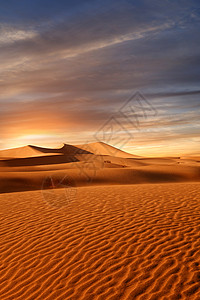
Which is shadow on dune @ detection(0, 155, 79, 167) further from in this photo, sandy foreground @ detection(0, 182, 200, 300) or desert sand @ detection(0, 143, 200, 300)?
sandy foreground @ detection(0, 182, 200, 300)

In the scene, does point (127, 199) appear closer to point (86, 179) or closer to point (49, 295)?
point (49, 295)

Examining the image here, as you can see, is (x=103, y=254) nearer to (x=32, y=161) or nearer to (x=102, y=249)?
(x=102, y=249)

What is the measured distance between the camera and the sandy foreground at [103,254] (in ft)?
14.1

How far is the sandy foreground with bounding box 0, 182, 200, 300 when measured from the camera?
431cm

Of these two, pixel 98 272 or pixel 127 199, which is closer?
pixel 98 272

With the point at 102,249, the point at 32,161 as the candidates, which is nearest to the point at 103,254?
the point at 102,249

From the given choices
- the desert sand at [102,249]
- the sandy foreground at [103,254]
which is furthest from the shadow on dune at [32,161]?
the sandy foreground at [103,254]

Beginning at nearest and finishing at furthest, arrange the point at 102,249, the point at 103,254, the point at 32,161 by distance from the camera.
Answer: the point at 103,254 < the point at 102,249 < the point at 32,161

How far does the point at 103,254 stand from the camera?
18.1 feet

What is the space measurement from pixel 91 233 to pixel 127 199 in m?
4.81

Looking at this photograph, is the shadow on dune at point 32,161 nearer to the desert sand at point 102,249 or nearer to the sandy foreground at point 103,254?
the desert sand at point 102,249

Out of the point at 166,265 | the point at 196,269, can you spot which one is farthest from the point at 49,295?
the point at 196,269

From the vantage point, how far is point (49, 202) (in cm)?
1173

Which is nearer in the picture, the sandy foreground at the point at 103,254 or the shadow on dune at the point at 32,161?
the sandy foreground at the point at 103,254
